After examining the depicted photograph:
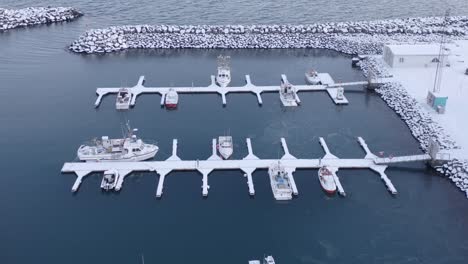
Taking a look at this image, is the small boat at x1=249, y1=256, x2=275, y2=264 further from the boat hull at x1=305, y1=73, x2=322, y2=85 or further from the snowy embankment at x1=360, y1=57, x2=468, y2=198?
the boat hull at x1=305, y1=73, x2=322, y2=85

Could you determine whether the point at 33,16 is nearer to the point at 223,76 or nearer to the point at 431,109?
the point at 223,76

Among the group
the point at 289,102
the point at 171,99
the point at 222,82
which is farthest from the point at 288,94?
the point at 171,99

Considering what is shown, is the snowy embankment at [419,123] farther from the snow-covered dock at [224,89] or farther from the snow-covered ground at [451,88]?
the snow-covered dock at [224,89]

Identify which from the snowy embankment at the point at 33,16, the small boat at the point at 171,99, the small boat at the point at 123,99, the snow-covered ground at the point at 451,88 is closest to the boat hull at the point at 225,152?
the small boat at the point at 171,99

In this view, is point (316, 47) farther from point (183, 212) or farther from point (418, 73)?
point (183, 212)

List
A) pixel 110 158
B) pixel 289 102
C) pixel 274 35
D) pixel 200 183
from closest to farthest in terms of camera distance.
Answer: pixel 200 183, pixel 110 158, pixel 289 102, pixel 274 35

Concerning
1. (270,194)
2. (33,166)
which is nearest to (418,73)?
(270,194)
